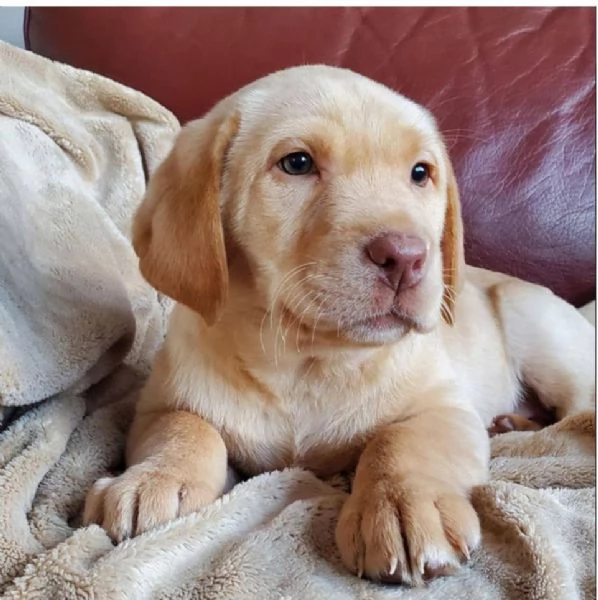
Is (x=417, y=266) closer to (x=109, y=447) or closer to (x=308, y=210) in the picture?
(x=308, y=210)

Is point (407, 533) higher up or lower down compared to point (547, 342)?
higher up

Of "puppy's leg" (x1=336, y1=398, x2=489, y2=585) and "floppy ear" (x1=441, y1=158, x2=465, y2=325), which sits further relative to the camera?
"floppy ear" (x1=441, y1=158, x2=465, y2=325)

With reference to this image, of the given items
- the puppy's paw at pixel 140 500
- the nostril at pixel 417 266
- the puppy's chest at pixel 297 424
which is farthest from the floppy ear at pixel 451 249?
the puppy's paw at pixel 140 500

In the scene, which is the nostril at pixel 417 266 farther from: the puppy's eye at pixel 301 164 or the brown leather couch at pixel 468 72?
the brown leather couch at pixel 468 72

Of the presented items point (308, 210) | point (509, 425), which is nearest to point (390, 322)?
point (308, 210)

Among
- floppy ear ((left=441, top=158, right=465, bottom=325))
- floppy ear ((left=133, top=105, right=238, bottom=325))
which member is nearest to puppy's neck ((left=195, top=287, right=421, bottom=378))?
floppy ear ((left=133, top=105, right=238, bottom=325))

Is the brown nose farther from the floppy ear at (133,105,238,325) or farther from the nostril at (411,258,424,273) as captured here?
the floppy ear at (133,105,238,325)

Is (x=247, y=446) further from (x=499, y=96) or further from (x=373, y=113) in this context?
(x=499, y=96)
